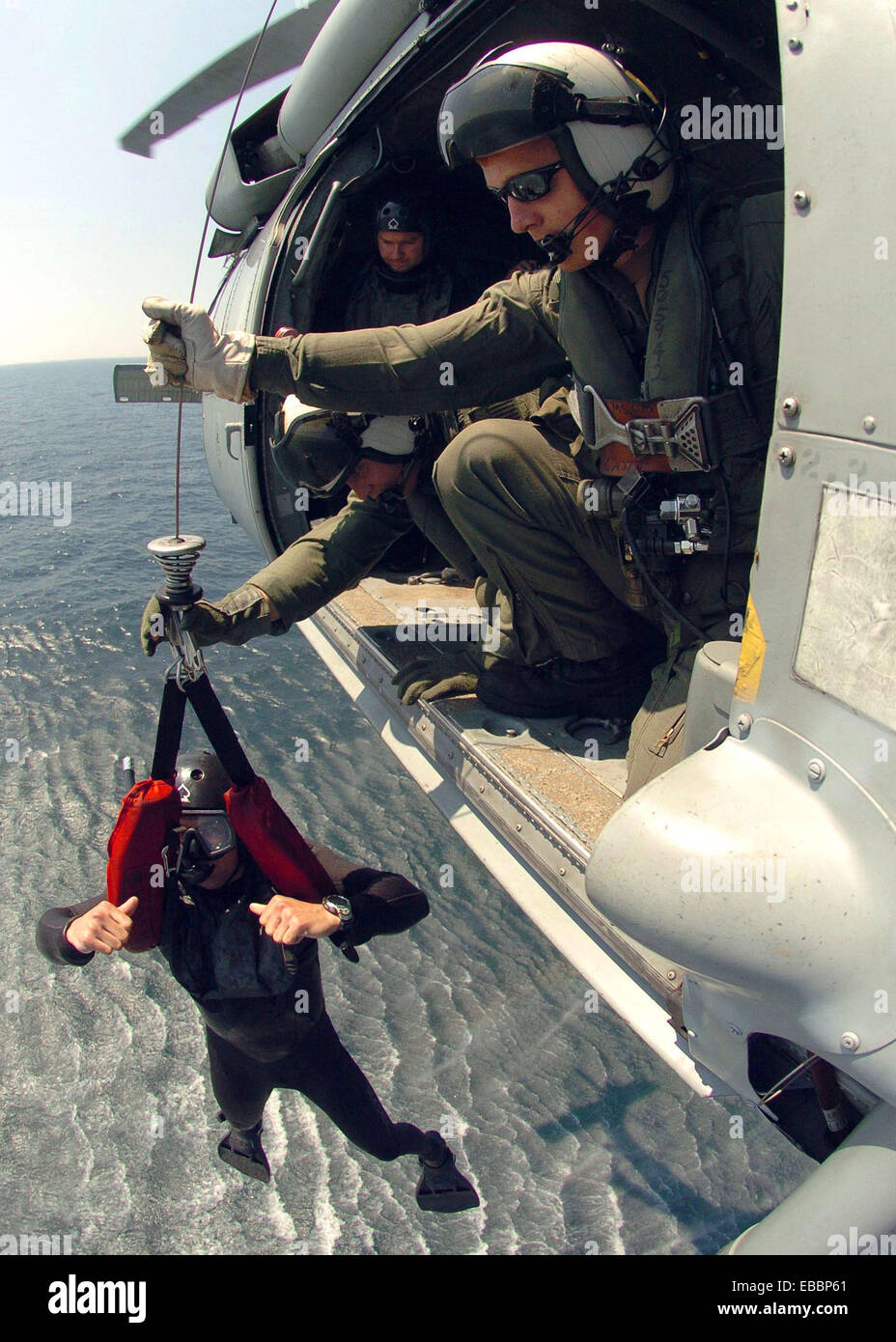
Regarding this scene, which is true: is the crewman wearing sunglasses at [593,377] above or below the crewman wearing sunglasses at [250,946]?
above

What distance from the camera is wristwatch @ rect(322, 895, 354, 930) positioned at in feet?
7.72

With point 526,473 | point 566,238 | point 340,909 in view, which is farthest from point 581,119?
point 340,909

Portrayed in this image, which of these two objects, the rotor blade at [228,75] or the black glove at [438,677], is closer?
the black glove at [438,677]

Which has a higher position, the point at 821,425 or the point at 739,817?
the point at 821,425

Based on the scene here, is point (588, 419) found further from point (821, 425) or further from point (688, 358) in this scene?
point (821, 425)

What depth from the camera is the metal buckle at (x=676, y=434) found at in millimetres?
2047

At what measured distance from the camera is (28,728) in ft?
22.4

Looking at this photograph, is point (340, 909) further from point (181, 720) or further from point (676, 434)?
point (676, 434)

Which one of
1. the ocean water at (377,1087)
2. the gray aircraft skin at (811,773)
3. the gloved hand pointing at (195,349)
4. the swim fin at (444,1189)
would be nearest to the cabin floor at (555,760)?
the gray aircraft skin at (811,773)

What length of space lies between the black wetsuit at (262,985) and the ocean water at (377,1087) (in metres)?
0.90

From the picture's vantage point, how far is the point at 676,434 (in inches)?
82.7

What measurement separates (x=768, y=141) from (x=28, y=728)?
5927mm

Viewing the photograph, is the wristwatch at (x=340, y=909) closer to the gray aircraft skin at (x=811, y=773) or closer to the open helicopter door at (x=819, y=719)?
the gray aircraft skin at (x=811, y=773)
